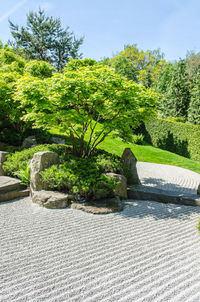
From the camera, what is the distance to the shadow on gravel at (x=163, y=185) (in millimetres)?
7236

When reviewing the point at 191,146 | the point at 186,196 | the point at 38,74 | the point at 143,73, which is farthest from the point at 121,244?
the point at 143,73

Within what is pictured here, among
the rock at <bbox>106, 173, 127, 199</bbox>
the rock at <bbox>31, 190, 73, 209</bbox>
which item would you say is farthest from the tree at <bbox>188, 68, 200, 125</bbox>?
the rock at <bbox>31, 190, 73, 209</bbox>

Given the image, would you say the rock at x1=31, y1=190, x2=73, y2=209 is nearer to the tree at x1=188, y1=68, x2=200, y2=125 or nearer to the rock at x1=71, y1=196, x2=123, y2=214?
the rock at x1=71, y1=196, x2=123, y2=214

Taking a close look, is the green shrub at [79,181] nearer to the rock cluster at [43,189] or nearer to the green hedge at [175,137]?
the rock cluster at [43,189]

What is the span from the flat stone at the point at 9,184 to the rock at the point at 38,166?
513 millimetres

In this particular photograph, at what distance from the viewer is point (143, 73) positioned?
120ft

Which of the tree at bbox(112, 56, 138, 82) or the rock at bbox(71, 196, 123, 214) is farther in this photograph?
the tree at bbox(112, 56, 138, 82)

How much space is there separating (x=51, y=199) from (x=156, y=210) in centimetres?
254

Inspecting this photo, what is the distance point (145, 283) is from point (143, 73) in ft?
125

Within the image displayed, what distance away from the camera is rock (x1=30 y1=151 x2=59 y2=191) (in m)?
5.43

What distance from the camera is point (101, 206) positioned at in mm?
4922

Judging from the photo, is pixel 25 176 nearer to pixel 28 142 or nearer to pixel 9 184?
pixel 9 184

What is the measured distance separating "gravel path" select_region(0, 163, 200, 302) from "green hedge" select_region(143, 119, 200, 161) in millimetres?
10167

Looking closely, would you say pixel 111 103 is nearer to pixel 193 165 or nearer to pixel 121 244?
pixel 121 244
